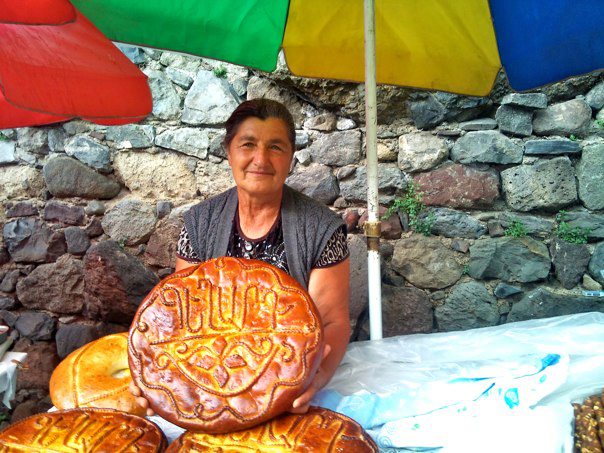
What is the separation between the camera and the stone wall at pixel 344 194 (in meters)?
2.42

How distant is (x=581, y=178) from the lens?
2.38m

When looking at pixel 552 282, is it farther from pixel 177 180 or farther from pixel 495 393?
pixel 177 180

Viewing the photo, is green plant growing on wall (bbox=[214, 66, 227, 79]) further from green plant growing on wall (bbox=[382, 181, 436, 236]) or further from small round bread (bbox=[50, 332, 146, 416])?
small round bread (bbox=[50, 332, 146, 416])

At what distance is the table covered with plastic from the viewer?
3.90 feet

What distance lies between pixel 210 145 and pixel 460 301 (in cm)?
177

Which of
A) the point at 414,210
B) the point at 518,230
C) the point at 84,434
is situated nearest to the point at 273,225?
the point at 84,434

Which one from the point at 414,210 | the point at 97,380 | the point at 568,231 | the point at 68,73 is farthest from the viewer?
the point at 414,210

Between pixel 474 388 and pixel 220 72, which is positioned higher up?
pixel 220 72

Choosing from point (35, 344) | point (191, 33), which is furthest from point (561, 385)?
point (35, 344)

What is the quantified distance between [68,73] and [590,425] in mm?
1826

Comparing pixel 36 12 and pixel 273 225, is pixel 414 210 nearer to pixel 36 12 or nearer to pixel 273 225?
pixel 273 225

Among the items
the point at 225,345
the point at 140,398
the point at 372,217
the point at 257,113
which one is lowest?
the point at 140,398

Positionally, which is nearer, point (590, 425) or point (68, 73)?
point (590, 425)

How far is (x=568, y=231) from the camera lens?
2404 mm
